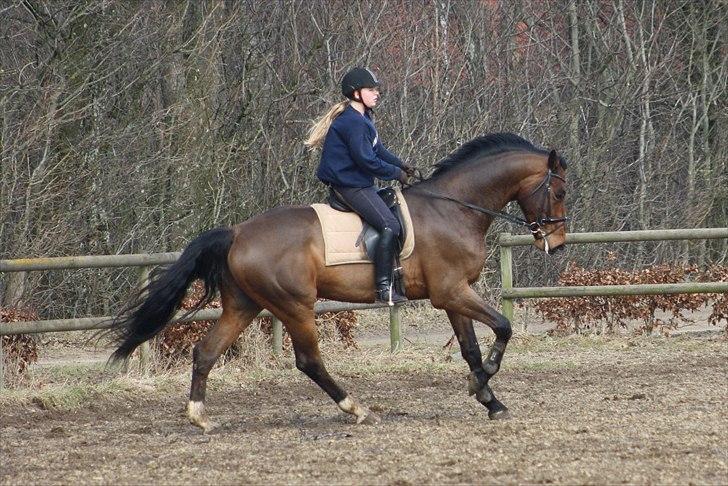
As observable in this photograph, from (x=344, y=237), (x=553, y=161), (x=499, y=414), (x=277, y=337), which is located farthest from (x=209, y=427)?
(x=277, y=337)

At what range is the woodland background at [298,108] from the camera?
48.3 feet

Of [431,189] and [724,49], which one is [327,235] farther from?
[724,49]

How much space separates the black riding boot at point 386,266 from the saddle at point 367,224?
0.05m

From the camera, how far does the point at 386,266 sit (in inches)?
336

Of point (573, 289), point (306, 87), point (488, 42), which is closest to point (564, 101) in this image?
point (488, 42)

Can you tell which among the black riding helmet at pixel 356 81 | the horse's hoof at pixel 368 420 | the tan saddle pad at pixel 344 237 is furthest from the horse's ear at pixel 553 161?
the horse's hoof at pixel 368 420

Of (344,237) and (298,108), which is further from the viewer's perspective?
(298,108)

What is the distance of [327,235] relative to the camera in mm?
8570

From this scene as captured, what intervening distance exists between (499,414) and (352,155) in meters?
2.00

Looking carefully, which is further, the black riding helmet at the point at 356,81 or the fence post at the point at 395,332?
the fence post at the point at 395,332

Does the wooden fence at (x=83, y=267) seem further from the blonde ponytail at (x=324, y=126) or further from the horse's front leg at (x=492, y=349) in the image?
the blonde ponytail at (x=324, y=126)

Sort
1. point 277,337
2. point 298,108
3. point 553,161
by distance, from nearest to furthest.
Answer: point 553,161, point 277,337, point 298,108

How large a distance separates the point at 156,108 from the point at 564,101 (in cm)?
784

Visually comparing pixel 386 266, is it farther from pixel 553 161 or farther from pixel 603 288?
pixel 603 288
